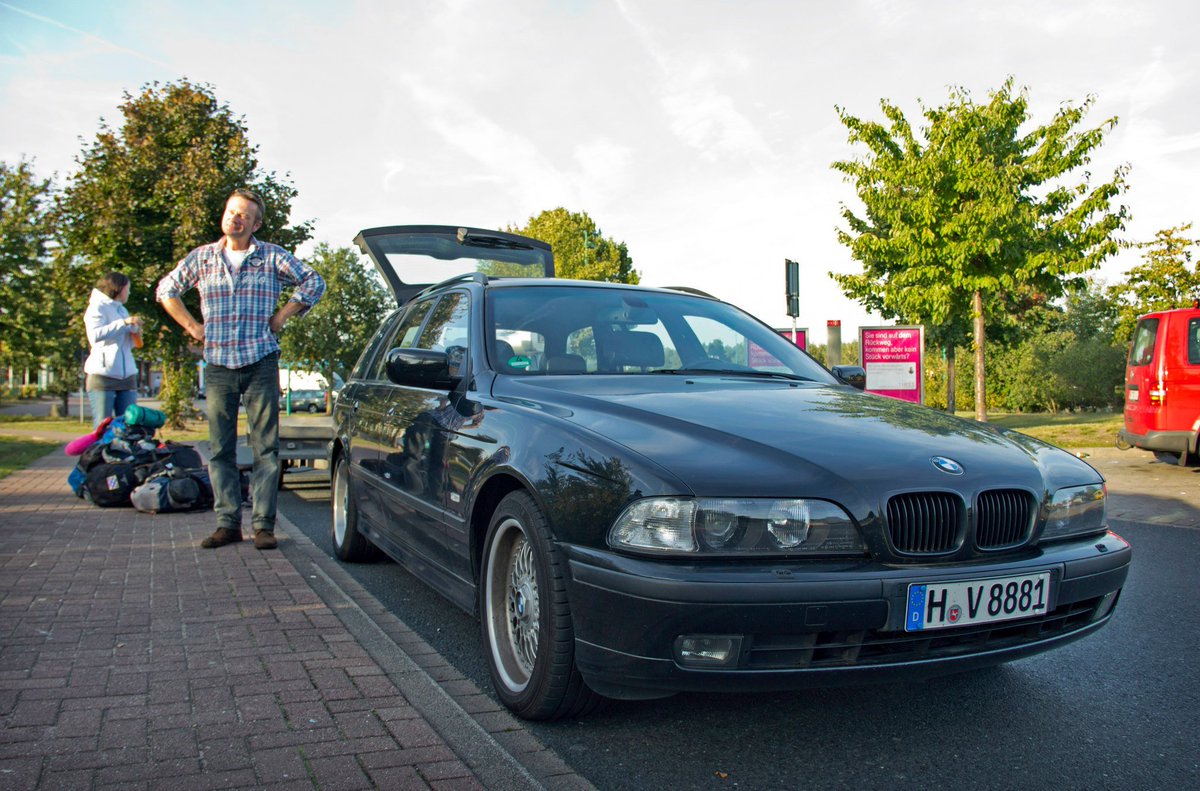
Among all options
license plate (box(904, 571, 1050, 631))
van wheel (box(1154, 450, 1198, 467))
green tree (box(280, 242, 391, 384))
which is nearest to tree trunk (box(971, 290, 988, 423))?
van wheel (box(1154, 450, 1198, 467))

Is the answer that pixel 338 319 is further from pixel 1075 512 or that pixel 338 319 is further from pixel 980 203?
pixel 1075 512

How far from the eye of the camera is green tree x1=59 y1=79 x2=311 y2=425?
673 inches

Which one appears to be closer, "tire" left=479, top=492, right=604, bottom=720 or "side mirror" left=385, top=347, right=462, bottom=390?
"tire" left=479, top=492, right=604, bottom=720

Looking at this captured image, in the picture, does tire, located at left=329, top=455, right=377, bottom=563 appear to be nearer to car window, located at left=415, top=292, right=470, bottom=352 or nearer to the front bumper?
car window, located at left=415, top=292, right=470, bottom=352

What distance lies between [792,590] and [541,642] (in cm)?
83

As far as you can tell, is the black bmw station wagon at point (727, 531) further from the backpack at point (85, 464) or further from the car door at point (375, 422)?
the backpack at point (85, 464)

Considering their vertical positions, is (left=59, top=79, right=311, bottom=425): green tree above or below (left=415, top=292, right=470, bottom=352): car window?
above

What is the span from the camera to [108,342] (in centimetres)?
830

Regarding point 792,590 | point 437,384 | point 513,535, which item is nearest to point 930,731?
point 792,590

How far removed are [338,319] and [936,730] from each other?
134 feet

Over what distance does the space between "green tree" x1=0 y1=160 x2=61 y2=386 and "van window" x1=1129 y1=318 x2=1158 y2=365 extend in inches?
654

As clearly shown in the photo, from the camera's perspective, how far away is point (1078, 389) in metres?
29.3

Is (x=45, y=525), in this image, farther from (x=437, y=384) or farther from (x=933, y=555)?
(x=933, y=555)

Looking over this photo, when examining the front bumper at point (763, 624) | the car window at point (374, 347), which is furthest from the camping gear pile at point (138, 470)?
the front bumper at point (763, 624)
